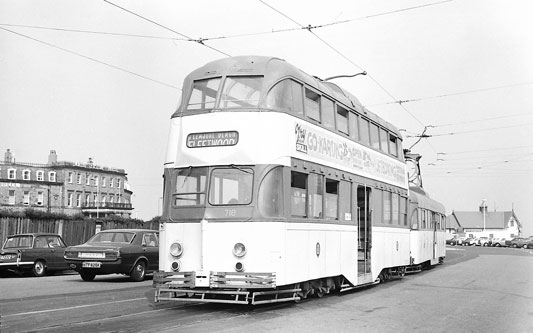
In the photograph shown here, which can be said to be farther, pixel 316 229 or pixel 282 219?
pixel 316 229

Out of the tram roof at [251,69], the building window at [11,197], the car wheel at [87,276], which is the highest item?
the building window at [11,197]

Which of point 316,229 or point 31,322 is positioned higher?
point 316,229

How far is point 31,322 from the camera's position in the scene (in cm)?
894

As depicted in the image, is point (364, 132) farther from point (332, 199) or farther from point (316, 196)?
point (316, 196)

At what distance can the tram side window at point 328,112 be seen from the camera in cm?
1301

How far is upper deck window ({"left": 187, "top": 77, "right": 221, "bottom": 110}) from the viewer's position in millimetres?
11242

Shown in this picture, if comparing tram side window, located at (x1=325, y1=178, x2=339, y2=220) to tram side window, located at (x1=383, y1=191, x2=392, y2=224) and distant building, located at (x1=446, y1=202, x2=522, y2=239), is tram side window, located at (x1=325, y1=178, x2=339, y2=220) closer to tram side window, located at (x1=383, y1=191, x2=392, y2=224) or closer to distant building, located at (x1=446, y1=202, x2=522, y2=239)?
Answer: tram side window, located at (x1=383, y1=191, x2=392, y2=224)

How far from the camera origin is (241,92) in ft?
36.9

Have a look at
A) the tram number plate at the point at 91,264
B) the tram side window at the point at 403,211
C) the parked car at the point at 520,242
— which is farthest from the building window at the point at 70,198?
the tram side window at the point at 403,211

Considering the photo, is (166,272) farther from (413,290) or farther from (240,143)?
(413,290)

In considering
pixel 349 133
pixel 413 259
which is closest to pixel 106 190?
pixel 413 259

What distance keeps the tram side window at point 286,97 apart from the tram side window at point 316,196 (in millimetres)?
1403

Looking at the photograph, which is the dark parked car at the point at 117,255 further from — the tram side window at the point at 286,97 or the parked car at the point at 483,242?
the parked car at the point at 483,242

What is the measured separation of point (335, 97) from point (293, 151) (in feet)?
9.70
